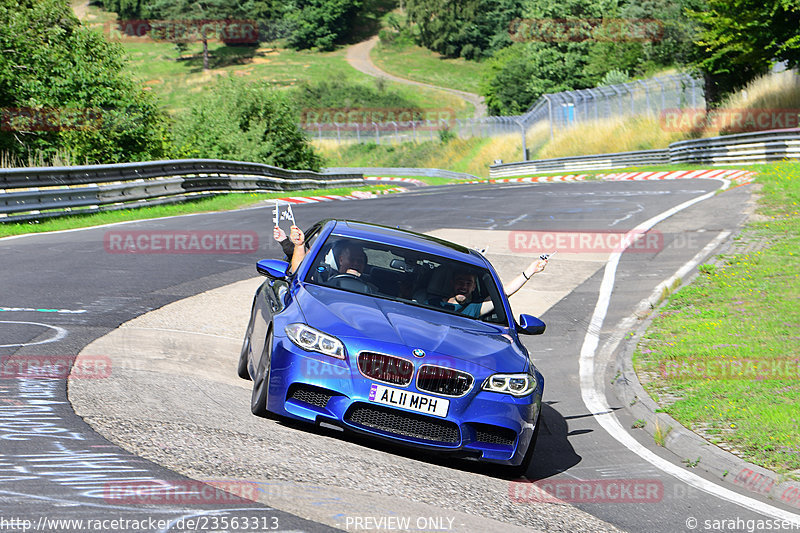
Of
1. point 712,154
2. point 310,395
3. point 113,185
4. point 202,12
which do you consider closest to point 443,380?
point 310,395

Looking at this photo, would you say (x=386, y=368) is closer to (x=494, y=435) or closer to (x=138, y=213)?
(x=494, y=435)

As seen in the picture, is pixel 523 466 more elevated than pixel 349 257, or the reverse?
pixel 349 257

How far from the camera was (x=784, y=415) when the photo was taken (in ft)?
26.0

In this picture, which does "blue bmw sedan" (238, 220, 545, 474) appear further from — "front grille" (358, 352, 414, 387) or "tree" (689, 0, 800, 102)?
"tree" (689, 0, 800, 102)

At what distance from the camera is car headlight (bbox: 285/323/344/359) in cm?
614

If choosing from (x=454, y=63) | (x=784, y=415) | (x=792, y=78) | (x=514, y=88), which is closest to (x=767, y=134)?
(x=792, y=78)

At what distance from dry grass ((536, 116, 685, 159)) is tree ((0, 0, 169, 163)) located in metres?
29.8

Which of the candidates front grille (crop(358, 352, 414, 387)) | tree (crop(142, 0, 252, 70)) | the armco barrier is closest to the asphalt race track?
front grille (crop(358, 352, 414, 387))

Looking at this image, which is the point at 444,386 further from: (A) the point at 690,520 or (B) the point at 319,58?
(B) the point at 319,58

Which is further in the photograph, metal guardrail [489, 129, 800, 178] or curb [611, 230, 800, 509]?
metal guardrail [489, 129, 800, 178]

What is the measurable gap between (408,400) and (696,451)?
279cm

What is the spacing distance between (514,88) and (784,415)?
84141mm

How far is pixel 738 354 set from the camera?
10.1 meters

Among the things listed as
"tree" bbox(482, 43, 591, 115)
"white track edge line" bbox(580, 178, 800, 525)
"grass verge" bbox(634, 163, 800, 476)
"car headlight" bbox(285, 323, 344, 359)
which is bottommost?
"white track edge line" bbox(580, 178, 800, 525)
